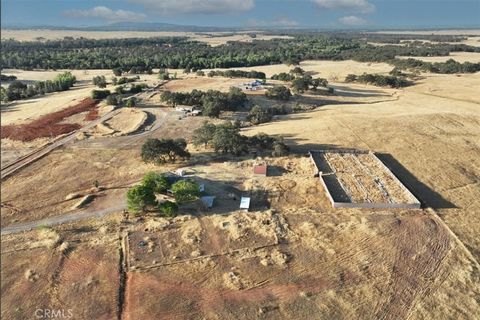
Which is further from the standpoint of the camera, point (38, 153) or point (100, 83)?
point (100, 83)

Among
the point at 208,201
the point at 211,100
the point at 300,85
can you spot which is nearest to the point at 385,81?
the point at 300,85

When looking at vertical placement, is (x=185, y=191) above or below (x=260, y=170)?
above

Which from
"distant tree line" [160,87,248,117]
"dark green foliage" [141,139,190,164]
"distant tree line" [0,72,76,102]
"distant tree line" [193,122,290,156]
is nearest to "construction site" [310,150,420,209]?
"distant tree line" [193,122,290,156]

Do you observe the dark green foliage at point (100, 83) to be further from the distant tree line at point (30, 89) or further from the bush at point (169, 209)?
the bush at point (169, 209)

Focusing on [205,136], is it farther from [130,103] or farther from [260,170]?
[130,103]

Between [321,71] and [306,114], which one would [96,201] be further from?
[321,71]

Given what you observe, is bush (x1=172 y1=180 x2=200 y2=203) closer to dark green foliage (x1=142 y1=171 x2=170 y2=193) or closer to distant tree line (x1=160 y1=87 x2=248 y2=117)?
dark green foliage (x1=142 y1=171 x2=170 y2=193)
